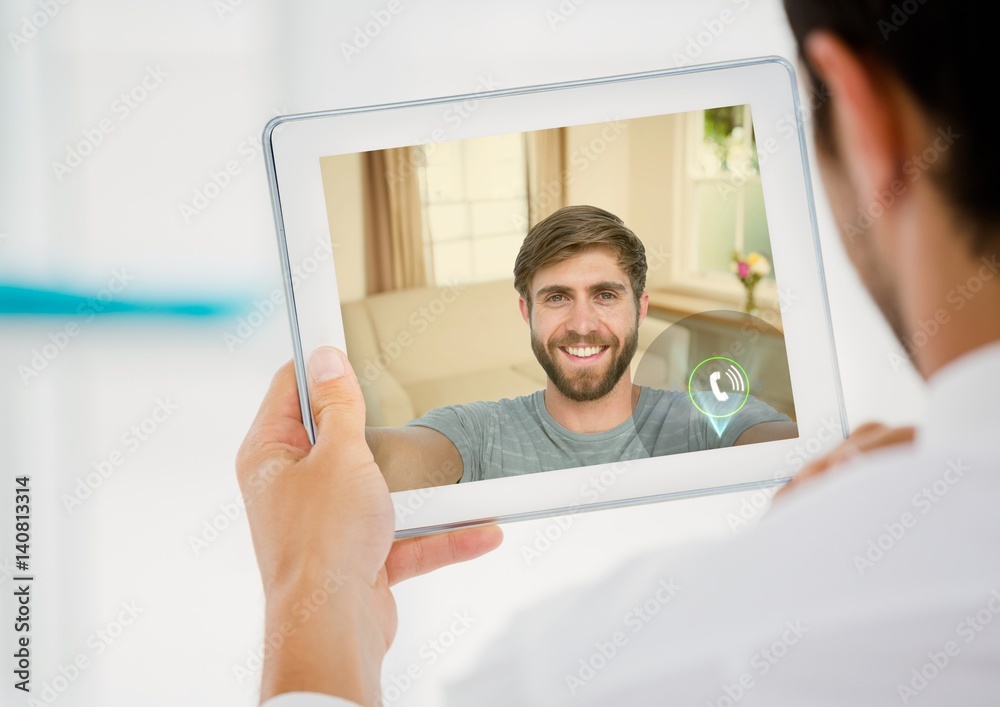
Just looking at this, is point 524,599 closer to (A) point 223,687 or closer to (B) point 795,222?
(A) point 223,687

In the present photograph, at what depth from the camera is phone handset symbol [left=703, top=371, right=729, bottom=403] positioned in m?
0.69

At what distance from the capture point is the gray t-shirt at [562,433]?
2.21 feet

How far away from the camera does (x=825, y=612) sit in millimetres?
423

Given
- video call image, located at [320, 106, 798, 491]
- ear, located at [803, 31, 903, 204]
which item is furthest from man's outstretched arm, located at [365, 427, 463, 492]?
ear, located at [803, 31, 903, 204]

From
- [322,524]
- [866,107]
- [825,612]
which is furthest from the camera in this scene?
[322,524]

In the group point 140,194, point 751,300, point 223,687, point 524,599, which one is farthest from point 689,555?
point 140,194

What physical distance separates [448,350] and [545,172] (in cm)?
22

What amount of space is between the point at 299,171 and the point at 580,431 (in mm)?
398

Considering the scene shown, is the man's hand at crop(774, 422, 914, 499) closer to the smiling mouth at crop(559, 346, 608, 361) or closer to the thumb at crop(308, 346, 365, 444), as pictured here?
the smiling mouth at crop(559, 346, 608, 361)

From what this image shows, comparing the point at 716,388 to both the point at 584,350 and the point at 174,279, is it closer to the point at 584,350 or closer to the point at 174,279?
the point at 584,350

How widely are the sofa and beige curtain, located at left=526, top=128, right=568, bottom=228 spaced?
88 mm

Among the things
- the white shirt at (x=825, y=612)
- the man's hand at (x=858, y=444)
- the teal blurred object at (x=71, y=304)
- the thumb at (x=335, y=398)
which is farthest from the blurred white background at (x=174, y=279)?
the white shirt at (x=825, y=612)

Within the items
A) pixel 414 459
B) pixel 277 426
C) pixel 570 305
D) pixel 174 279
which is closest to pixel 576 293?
pixel 570 305

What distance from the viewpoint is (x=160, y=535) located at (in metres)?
0.88
